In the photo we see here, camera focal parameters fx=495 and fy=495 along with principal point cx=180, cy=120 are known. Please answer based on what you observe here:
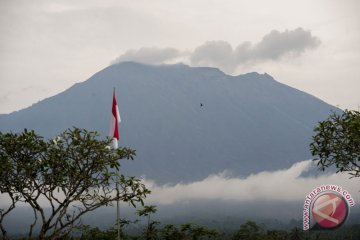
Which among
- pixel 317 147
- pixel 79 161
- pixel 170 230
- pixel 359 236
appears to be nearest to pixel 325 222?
pixel 317 147

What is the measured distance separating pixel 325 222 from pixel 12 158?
22628 mm

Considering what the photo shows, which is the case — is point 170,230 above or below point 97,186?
below

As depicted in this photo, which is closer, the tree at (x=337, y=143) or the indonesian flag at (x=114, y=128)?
the tree at (x=337, y=143)

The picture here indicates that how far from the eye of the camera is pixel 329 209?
3688 centimetres

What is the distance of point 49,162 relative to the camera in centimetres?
2831

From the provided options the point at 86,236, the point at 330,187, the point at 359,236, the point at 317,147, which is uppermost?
the point at 317,147

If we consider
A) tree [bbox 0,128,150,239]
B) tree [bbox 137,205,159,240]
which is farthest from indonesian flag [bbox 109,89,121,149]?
tree [bbox 137,205,159,240]

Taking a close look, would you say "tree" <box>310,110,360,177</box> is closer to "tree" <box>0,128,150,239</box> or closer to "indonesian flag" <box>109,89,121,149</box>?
"tree" <box>0,128,150,239</box>

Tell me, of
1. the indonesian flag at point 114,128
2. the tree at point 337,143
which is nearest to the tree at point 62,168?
the indonesian flag at point 114,128

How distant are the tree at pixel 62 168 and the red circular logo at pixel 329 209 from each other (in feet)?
49.1

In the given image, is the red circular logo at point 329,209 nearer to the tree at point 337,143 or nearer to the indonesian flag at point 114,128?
the tree at point 337,143

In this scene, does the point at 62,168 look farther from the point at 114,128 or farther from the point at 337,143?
the point at 337,143

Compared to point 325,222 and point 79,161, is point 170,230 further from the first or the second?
point 79,161

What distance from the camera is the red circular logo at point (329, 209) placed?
3622cm
